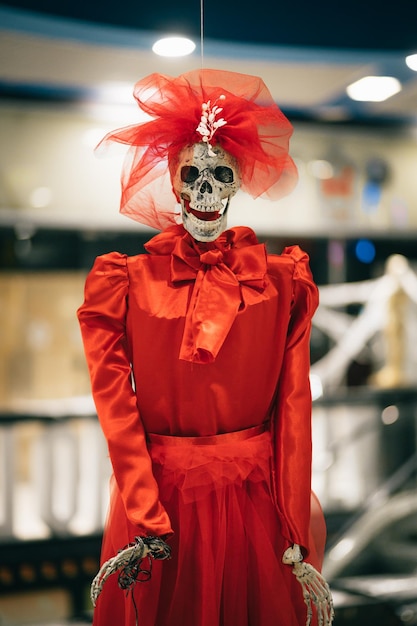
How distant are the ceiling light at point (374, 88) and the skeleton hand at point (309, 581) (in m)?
2.79

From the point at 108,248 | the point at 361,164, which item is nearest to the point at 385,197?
the point at 361,164

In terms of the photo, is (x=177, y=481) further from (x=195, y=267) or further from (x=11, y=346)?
(x=11, y=346)

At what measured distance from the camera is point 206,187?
1.61 meters

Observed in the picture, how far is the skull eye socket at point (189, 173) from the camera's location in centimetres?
162

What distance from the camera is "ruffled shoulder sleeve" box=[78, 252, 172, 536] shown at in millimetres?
1550

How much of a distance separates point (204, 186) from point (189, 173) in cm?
5

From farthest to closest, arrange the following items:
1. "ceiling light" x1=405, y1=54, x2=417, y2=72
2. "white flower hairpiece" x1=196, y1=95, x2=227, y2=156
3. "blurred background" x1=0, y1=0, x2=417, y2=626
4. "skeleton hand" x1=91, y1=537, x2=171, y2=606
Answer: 1. "ceiling light" x1=405, y1=54, x2=417, y2=72
2. "blurred background" x1=0, y1=0, x2=417, y2=626
3. "white flower hairpiece" x1=196, y1=95, x2=227, y2=156
4. "skeleton hand" x1=91, y1=537, x2=171, y2=606

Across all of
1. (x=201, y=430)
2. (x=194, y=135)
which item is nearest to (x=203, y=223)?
(x=194, y=135)

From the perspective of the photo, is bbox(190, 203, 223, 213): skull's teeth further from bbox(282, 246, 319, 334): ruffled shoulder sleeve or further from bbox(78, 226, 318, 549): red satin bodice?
bbox(282, 246, 319, 334): ruffled shoulder sleeve

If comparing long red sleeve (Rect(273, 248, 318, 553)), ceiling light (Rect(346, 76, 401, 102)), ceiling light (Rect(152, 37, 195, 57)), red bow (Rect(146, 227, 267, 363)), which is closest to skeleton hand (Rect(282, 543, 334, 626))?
long red sleeve (Rect(273, 248, 318, 553))

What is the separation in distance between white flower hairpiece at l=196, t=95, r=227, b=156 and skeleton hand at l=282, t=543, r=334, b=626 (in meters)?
0.89

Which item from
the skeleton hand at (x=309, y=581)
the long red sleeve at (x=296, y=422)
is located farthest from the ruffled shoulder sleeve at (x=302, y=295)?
the skeleton hand at (x=309, y=581)

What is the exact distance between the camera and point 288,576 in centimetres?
164

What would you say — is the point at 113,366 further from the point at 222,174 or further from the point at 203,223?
the point at 222,174
